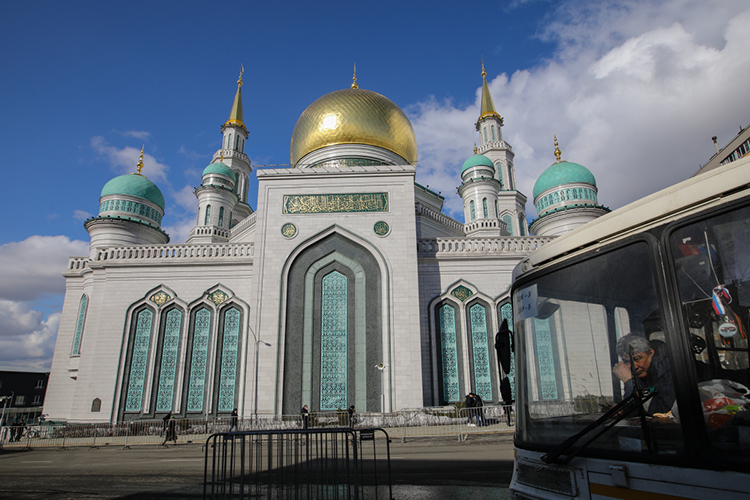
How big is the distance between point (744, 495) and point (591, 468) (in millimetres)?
591

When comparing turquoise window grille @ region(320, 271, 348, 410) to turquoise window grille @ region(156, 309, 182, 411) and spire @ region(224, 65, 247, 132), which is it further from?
spire @ region(224, 65, 247, 132)

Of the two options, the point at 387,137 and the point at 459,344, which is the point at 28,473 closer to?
the point at 459,344

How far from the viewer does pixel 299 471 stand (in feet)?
18.6

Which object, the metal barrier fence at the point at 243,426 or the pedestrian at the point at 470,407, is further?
the pedestrian at the point at 470,407

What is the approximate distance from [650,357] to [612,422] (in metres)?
0.35

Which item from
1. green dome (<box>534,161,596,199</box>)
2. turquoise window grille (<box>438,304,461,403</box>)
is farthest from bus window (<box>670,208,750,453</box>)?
green dome (<box>534,161,596,199</box>)

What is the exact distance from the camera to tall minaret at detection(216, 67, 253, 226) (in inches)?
1023

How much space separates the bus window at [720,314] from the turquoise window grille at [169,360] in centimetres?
1557

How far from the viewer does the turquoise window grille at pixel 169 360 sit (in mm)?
14469

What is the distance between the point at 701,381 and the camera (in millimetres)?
1847

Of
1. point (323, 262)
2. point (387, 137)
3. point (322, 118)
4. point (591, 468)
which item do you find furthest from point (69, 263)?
point (591, 468)

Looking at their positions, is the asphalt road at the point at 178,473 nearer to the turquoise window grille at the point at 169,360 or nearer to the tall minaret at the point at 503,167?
the turquoise window grille at the point at 169,360

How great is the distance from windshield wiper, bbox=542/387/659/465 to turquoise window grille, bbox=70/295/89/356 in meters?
18.0

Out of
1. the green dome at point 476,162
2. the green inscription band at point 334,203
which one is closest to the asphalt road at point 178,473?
the green inscription band at point 334,203
